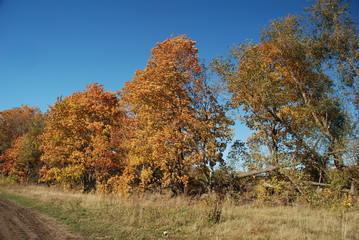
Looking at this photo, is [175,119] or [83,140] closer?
[175,119]

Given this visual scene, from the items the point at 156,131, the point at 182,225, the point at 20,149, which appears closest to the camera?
the point at 182,225

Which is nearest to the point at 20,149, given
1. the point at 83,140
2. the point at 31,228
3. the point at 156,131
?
the point at 83,140

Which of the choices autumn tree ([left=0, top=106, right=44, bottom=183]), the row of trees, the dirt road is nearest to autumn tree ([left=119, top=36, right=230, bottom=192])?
the row of trees

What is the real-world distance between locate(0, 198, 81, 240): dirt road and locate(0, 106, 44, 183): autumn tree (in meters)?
27.6

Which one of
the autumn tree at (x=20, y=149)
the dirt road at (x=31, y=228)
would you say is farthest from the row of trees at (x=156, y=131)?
the autumn tree at (x=20, y=149)

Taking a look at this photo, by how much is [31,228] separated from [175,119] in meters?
10.3

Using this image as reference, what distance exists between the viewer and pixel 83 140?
23.2 meters

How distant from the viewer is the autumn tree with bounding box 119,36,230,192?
49.5ft

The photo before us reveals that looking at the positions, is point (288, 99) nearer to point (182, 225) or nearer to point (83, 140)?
point (182, 225)

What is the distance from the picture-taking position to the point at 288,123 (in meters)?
17.4

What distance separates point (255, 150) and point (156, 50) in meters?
11.2

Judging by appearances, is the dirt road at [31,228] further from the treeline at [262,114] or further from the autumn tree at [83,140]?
the autumn tree at [83,140]

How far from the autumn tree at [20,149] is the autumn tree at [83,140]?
9170 millimetres

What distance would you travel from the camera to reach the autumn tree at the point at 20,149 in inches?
1277
